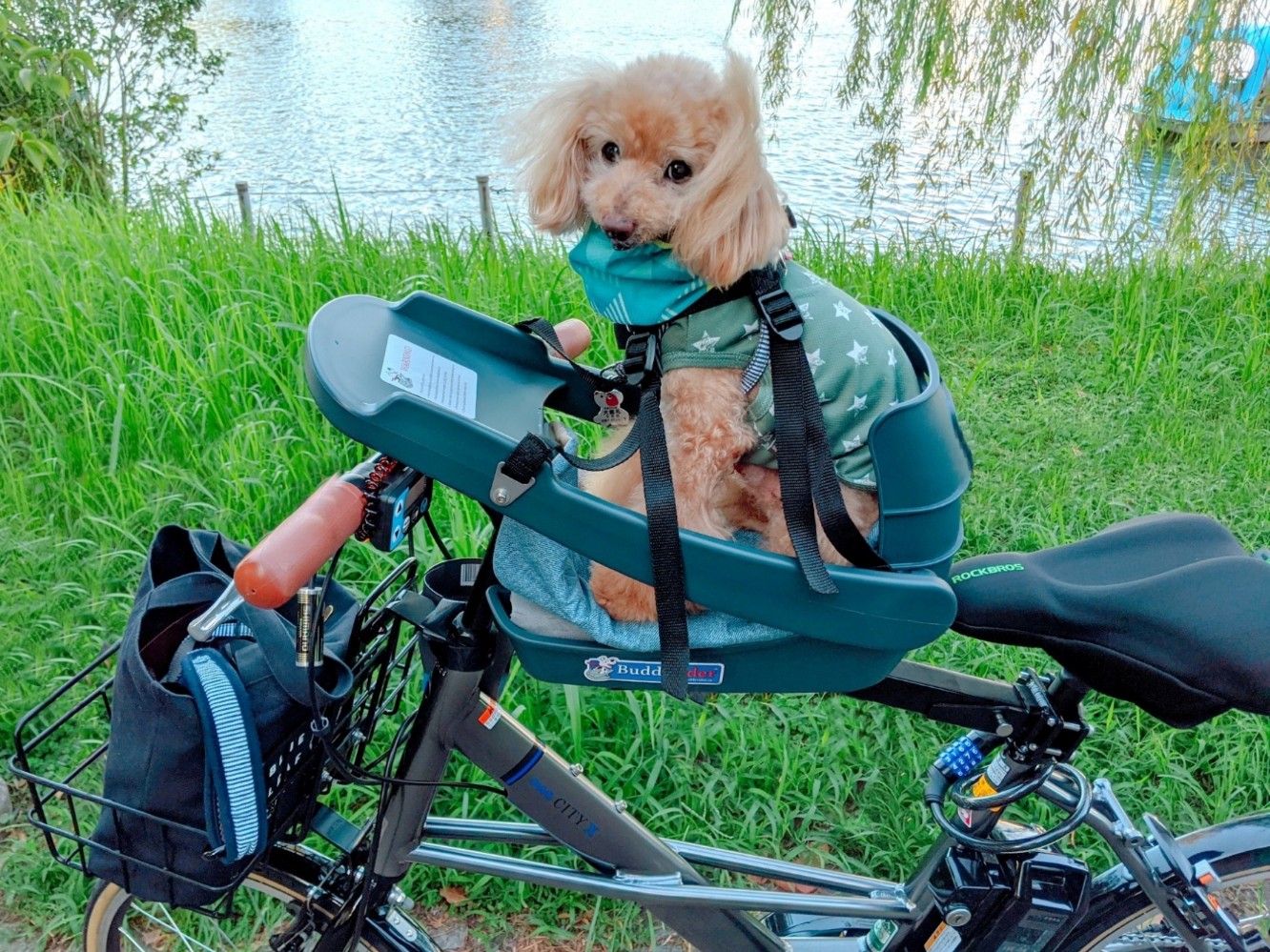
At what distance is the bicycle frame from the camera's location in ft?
4.38

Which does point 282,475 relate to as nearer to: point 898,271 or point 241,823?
point 241,823

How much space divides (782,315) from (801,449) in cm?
20

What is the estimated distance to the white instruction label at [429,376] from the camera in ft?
3.40

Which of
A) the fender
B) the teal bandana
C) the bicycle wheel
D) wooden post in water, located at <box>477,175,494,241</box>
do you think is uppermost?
the teal bandana

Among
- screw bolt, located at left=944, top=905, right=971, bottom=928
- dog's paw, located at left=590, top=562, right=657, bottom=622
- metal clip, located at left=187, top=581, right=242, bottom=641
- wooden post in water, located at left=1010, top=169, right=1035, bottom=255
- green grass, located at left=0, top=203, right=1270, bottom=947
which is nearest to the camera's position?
metal clip, located at left=187, top=581, right=242, bottom=641

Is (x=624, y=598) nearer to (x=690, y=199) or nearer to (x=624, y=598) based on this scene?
(x=624, y=598)

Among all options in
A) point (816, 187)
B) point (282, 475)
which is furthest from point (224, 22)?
point (282, 475)

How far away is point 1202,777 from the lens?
92.2 inches

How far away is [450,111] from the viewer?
10.3 metres

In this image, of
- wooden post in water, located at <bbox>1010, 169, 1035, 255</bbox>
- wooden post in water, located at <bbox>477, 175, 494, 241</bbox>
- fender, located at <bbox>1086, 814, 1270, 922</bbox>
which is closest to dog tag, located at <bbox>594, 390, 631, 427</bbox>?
fender, located at <bbox>1086, 814, 1270, 922</bbox>

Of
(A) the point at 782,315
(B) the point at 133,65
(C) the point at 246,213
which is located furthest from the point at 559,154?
(B) the point at 133,65

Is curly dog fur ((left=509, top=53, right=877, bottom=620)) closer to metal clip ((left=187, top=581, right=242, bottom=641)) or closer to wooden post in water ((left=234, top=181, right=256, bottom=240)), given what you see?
metal clip ((left=187, top=581, right=242, bottom=641))

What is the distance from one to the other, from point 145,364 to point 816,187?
16.1 feet

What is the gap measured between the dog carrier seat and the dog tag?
188 mm
